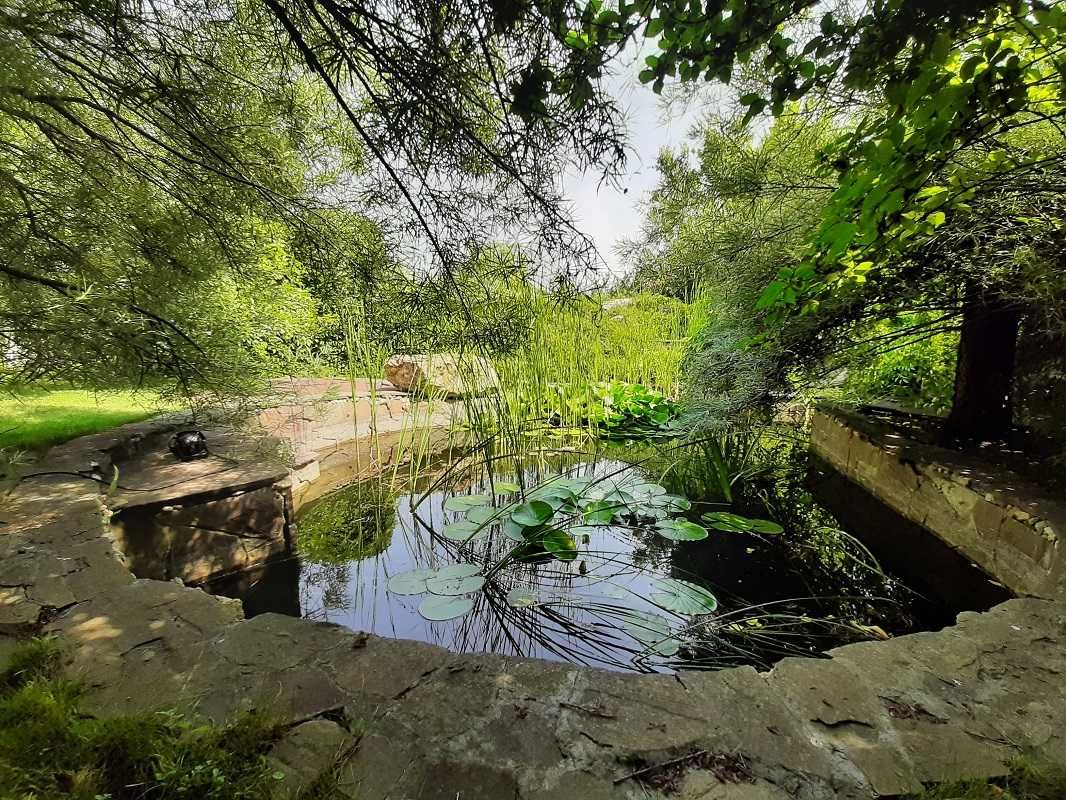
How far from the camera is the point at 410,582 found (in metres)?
2.04

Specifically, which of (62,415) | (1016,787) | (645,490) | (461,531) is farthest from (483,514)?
(62,415)

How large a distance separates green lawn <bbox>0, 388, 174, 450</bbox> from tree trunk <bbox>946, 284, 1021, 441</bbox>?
495 centimetres

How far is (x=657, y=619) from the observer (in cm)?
186

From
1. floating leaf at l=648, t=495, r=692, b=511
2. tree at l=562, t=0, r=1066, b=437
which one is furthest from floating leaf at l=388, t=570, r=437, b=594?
tree at l=562, t=0, r=1066, b=437

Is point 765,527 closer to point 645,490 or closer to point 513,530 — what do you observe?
point 645,490

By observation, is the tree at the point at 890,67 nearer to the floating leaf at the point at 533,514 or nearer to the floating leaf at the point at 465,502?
the floating leaf at the point at 533,514

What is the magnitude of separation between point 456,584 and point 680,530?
1176 millimetres

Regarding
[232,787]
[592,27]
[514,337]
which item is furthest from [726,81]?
[232,787]

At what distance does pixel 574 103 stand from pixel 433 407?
96.5 inches

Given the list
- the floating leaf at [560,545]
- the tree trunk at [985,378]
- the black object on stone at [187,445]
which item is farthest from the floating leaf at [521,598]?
the tree trunk at [985,378]

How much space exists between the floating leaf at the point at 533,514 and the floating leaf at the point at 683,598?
65cm

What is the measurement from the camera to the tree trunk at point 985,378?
292 centimetres

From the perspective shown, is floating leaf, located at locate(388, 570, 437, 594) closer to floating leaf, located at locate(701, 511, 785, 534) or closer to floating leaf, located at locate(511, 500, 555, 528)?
floating leaf, located at locate(511, 500, 555, 528)

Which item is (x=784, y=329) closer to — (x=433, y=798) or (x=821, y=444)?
(x=821, y=444)
